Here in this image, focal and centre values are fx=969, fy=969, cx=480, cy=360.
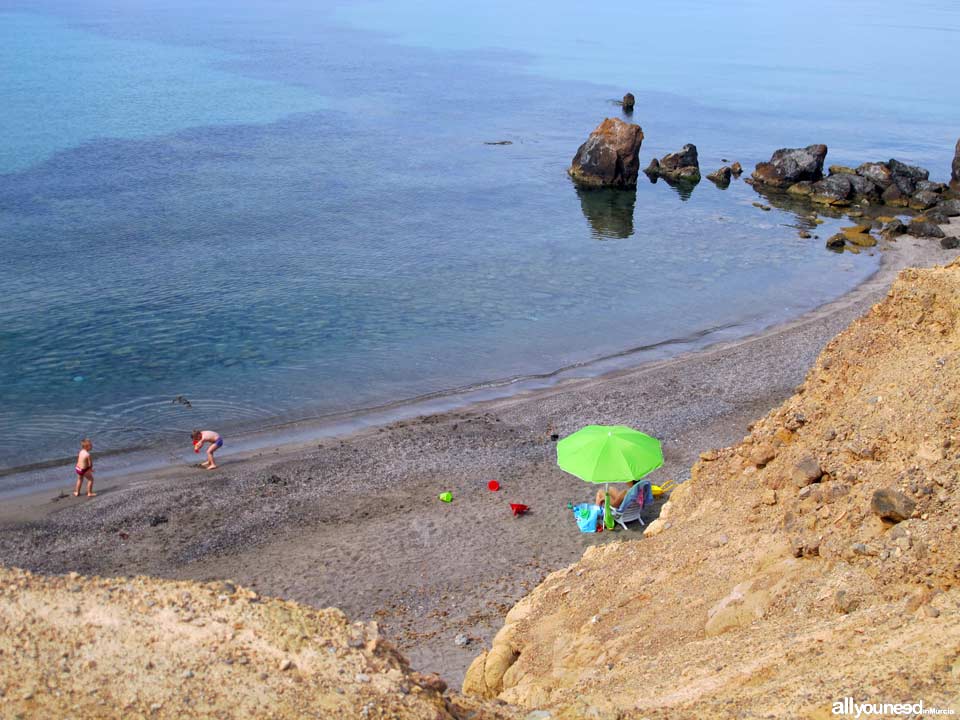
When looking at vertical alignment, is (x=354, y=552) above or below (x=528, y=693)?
below

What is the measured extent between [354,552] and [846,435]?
421 inches

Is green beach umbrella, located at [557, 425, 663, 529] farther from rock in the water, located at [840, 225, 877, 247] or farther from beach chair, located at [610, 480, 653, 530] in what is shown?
rock in the water, located at [840, 225, 877, 247]

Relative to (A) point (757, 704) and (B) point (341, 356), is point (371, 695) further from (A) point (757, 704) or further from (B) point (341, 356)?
(B) point (341, 356)

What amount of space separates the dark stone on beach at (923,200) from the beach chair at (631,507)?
4572 cm

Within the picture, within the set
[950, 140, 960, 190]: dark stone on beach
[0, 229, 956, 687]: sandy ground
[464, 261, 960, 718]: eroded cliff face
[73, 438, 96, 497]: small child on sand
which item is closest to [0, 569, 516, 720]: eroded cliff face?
[464, 261, 960, 718]: eroded cliff face

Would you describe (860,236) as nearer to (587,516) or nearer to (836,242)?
(836,242)

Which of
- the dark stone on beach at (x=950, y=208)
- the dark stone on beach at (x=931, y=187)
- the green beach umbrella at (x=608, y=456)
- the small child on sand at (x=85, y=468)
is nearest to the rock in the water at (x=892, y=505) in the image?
the green beach umbrella at (x=608, y=456)

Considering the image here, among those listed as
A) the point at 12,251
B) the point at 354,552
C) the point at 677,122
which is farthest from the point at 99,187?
the point at 677,122

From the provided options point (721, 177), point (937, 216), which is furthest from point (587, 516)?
point (721, 177)

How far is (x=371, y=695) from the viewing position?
29.8ft

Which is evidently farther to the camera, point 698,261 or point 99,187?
point 99,187

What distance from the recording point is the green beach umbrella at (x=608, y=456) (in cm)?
2092

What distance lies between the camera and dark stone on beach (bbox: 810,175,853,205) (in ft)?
201

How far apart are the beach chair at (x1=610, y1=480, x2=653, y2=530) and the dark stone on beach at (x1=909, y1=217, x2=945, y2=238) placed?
3840 centimetres
